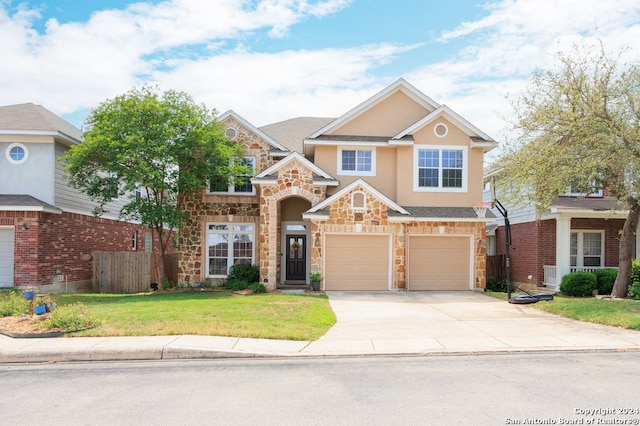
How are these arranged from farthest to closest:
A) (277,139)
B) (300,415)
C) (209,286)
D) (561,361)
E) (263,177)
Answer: (277,139)
(209,286)
(263,177)
(561,361)
(300,415)

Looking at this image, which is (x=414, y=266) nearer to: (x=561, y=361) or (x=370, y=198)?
(x=370, y=198)

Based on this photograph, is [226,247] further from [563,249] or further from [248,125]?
[563,249]

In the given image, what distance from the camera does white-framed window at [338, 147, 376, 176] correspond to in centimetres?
2105

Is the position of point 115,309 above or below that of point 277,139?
below

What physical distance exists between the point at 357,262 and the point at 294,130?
28.8 ft

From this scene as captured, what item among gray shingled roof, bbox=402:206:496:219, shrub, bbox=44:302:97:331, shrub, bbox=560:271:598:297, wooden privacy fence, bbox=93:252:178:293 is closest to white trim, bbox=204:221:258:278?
wooden privacy fence, bbox=93:252:178:293

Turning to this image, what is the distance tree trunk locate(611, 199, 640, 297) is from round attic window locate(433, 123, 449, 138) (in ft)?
24.1

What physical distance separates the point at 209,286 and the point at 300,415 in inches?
612

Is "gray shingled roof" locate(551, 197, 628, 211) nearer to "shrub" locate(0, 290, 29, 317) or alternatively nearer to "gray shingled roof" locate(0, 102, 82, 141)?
"shrub" locate(0, 290, 29, 317)

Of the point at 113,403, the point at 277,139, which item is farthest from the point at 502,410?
the point at 277,139

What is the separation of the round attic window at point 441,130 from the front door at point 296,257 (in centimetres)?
719

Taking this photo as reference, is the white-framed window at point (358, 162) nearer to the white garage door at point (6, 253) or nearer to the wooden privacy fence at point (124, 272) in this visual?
the wooden privacy fence at point (124, 272)

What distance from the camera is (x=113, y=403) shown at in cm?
639

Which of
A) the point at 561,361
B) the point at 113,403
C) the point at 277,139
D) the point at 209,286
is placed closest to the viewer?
the point at 113,403
